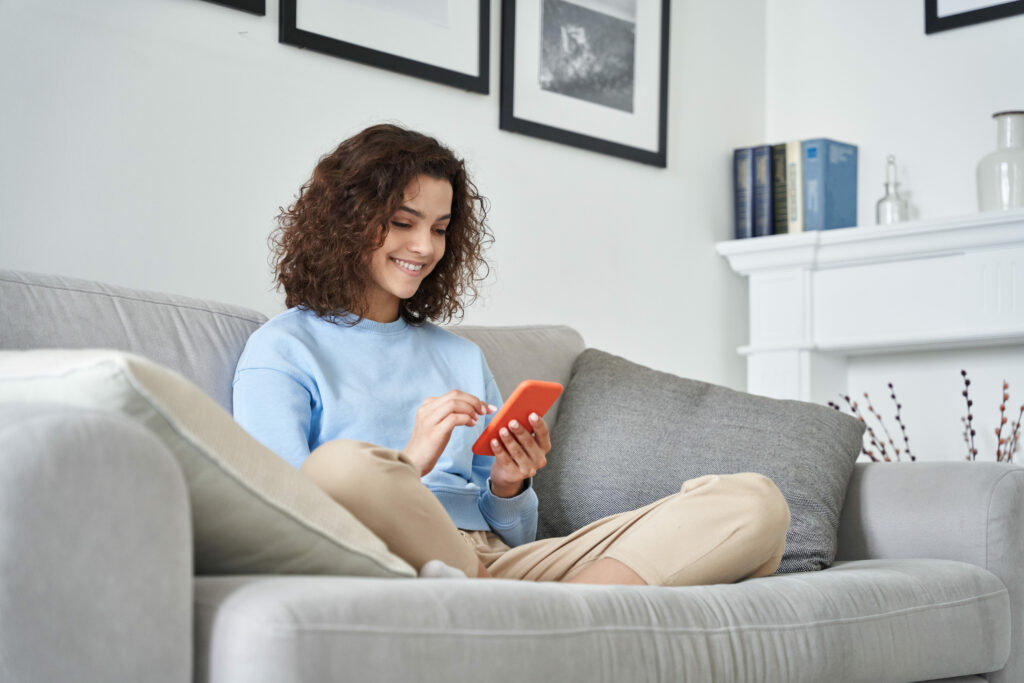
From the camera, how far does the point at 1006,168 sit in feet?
9.77

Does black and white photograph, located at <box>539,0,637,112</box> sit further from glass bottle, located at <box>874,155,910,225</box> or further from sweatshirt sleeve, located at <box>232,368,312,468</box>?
sweatshirt sleeve, located at <box>232,368,312,468</box>

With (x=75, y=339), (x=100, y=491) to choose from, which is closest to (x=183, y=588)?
(x=100, y=491)

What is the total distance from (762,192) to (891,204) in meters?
0.37

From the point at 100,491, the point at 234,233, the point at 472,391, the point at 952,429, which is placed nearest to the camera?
the point at 100,491

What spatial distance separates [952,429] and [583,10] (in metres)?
1.54

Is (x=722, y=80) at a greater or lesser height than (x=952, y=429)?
greater

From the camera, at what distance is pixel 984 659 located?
174cm

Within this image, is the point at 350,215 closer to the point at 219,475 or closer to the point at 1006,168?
the point at 219,475

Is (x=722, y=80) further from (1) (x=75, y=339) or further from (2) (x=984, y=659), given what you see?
(1) (x=75, y=339)

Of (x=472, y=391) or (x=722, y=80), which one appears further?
(x=722, y=80)

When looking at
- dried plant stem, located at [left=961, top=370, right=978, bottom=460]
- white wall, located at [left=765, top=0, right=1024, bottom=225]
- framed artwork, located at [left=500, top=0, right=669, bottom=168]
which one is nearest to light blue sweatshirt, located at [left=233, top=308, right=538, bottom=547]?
framed artwork, located at [left=500, top=0, right=669, bottom=168]

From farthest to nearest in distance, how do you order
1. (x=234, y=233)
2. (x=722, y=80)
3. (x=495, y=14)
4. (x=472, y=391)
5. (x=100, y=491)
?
(x=722, y=80) < (x=495, y=14) < (x=234, y=233) < (x=472, y=391) < (x=100, y=491)

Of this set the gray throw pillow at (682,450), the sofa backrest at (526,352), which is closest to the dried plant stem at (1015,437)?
the gray throw pillow at (682,450)

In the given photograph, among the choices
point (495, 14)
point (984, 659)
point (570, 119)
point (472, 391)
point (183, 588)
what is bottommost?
point (984, 659)
